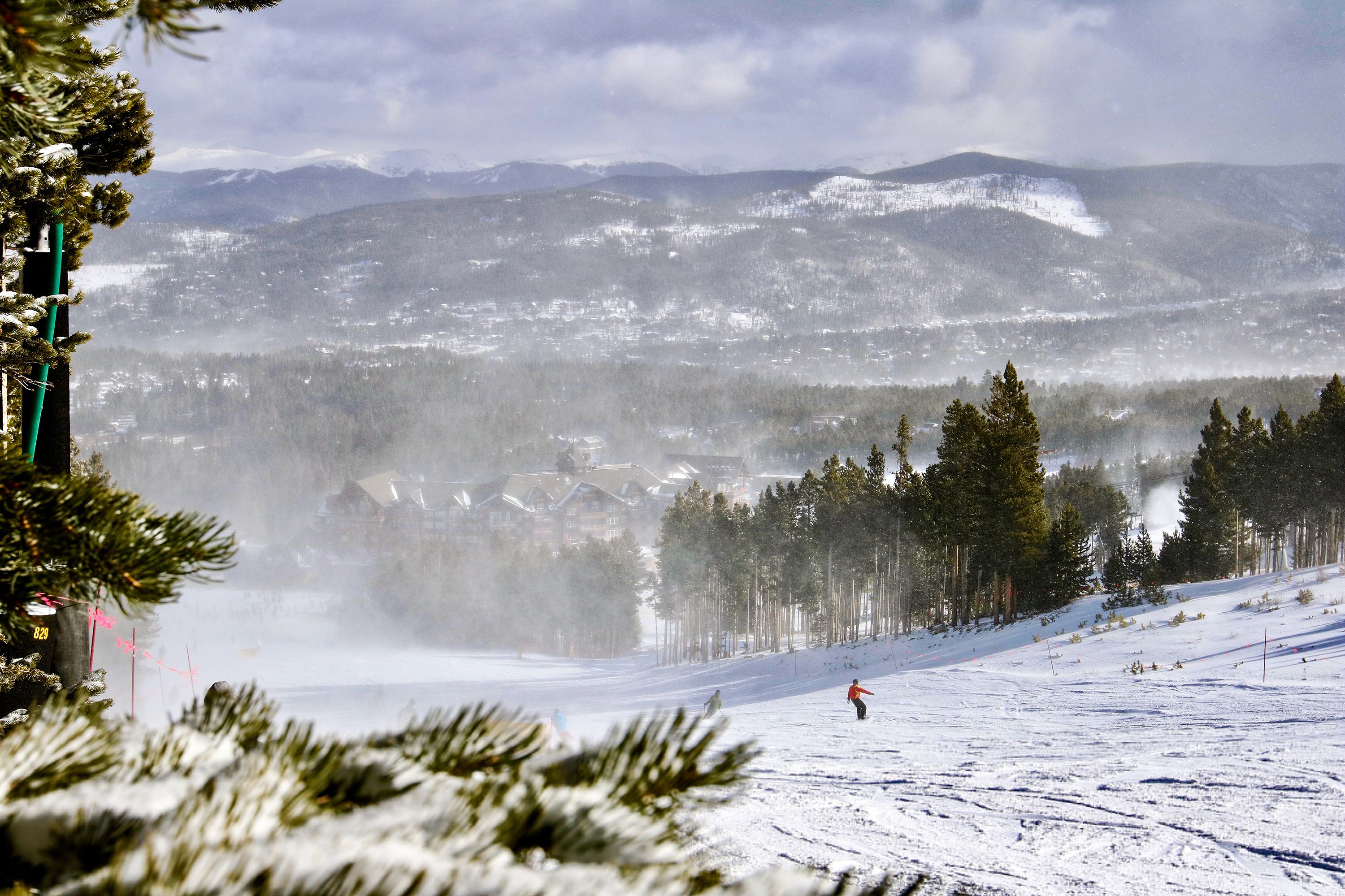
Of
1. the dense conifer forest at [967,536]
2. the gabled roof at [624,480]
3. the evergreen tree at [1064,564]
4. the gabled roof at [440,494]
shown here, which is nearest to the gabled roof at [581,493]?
the gabled roof at [624,480]

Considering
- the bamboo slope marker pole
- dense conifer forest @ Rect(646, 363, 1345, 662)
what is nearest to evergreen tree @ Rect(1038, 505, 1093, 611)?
dense conifer forest @ Rect(646, 363, 1345, 662)

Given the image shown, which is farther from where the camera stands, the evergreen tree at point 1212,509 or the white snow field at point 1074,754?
the evergreen tree at point 1212,509

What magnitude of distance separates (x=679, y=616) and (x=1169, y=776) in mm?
49606

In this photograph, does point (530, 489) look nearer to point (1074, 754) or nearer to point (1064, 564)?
point (1064, 564)

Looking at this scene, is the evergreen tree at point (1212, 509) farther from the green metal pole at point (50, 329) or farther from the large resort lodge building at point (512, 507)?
the large resort lodge building at point (512, 507)

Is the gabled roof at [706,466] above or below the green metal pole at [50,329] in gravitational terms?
above

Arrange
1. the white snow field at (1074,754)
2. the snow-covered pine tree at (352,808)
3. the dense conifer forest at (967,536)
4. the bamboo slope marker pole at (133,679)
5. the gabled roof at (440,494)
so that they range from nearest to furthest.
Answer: the snow-covered pine tree at (352,808), the bamboo slope marker pole at (133,679), the white snow field at (1074,754), the dense conifer forest at (967,536), the gabled roof at (440,494)

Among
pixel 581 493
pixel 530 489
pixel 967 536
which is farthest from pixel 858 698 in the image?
pixel 530 489

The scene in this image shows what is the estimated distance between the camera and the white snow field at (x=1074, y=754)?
843cm

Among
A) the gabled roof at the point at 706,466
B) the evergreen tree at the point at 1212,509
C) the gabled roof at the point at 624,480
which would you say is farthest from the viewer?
the gabled roof at the point at 706,466

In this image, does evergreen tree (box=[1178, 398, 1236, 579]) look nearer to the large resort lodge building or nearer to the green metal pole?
the green metal pole

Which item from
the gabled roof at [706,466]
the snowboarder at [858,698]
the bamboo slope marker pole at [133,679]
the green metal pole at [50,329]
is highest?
the gabled roof at [706,466]

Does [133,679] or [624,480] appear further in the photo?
[624,480]

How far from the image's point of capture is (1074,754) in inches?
507
